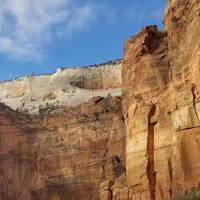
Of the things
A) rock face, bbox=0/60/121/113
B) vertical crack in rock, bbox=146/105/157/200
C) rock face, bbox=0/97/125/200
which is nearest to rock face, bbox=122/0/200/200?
vertical crack in rock, bbox=146/105/157/200

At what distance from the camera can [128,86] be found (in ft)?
147

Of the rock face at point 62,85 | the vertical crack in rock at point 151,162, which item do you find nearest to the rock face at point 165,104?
the vertical crack in rock at point 151,162

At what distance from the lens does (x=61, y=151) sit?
72000 millimetres

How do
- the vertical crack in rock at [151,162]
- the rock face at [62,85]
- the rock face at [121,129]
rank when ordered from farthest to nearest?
1. the rock face at [62,85]
2. the vertical crack in rock at [151,162]
3. the rock face at [121,129]

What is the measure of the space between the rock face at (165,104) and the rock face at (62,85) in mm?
67642

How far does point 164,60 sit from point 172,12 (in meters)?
3.88

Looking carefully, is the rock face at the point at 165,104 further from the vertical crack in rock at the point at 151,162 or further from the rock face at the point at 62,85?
the rock face at the point at 62,85

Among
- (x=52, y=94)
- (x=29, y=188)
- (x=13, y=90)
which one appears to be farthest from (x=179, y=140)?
(x=13, y=90)

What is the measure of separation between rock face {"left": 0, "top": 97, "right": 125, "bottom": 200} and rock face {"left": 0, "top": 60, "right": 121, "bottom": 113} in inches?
1417

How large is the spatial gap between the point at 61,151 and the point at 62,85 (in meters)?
57.1

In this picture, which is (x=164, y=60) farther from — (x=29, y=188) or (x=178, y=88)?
(x=29, y=188)

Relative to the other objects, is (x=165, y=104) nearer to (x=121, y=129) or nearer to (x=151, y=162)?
Result: (x=151, y=162)

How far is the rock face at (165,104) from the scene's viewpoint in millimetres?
33188

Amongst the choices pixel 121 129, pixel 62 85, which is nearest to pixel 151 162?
pixel 121 129
